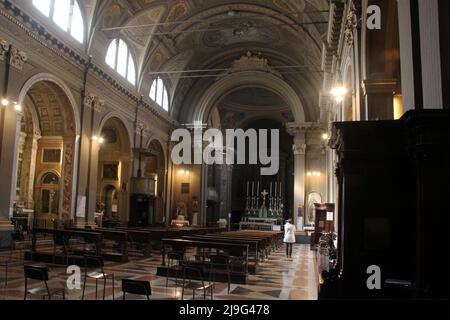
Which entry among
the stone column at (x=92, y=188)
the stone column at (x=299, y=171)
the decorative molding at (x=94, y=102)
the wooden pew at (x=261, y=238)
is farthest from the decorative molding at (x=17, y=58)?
the stone column at (x=299, y=171)

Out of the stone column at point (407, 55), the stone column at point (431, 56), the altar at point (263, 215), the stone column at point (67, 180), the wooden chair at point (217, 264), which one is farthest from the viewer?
the altar at point (263, 215)

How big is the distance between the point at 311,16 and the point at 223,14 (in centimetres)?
498

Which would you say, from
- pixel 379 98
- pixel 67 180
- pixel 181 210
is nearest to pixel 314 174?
pixel 181 210

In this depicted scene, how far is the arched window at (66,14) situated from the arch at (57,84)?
2074 mm

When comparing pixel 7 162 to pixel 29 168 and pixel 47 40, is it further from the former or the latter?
pixel 29 168

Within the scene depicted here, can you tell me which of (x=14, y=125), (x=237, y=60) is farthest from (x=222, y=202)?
(x=14, y=125)

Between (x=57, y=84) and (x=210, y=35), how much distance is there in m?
11.9

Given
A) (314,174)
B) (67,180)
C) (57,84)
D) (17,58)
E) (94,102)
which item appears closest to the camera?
(17,58)

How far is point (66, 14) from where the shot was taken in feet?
52.7

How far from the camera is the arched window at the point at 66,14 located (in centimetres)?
1470

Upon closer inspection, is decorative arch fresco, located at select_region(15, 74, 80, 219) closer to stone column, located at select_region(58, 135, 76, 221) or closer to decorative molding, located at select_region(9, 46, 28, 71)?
stone column, located at select_region(58, 135, 76, 221)

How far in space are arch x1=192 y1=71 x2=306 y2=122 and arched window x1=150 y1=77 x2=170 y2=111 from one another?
8.52ft

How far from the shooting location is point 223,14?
22.4m

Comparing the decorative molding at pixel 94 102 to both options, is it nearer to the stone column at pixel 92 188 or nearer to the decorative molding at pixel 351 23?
the stone column at pixel 92 188
